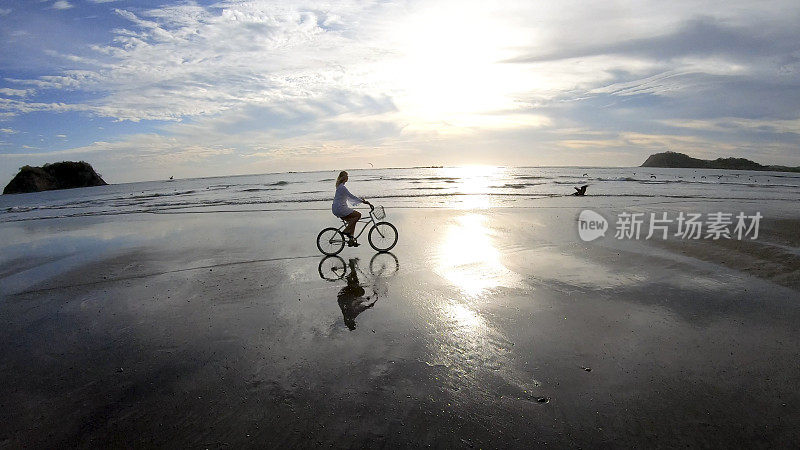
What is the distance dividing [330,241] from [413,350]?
271 inches

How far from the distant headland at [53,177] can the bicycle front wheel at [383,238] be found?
135978 mm

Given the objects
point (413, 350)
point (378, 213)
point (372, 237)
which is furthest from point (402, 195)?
point (413, 350)

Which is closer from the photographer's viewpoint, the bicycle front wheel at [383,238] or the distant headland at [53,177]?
the bicycle front wheel at [383,238]

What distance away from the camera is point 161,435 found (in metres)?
4.14

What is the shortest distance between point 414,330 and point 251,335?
2836mm

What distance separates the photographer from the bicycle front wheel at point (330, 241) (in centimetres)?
1203

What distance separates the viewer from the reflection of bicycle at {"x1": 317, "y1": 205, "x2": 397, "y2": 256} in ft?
39.5

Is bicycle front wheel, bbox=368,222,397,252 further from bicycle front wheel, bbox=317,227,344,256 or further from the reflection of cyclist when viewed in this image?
the reflection of cyclist

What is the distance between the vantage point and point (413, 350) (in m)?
5.76

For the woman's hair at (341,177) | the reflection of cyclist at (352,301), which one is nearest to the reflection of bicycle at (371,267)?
the reflection of cyclist at (352,301)

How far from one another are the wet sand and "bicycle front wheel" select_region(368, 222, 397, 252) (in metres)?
0.80

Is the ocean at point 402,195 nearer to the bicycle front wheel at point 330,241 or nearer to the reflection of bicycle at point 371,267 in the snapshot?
the bicycle front wheel at point 330,241

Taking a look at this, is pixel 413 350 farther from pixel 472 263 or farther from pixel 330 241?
pixel 330 241

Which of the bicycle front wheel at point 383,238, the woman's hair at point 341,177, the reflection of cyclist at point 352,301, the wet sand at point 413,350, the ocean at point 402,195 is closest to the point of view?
the wet sand at point 413,350
